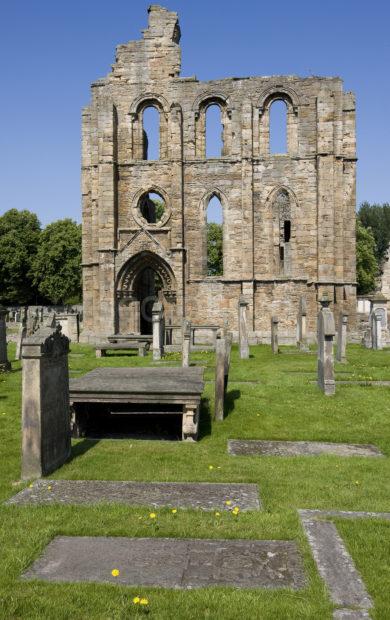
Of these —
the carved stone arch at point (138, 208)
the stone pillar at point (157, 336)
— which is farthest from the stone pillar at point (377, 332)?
the carved stone arch at point (138, 208)

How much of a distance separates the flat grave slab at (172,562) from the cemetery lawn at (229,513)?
12 centimetres

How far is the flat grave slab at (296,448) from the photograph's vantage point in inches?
332

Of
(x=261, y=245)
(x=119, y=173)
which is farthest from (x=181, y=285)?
(x=119, y=173)

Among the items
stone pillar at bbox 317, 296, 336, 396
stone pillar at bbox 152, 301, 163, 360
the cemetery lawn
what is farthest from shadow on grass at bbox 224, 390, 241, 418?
stone pillar at bbox 152, 301, 163, 360

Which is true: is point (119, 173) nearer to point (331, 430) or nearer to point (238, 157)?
point (238, 157)

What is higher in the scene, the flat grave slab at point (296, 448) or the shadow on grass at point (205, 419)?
the shadow on grass at point (205, 419)

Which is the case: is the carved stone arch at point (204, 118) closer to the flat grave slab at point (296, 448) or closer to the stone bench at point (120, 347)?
the stone bench at point (120, 347)

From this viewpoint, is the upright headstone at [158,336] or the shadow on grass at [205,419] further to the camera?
the upright headstone at [158,336]

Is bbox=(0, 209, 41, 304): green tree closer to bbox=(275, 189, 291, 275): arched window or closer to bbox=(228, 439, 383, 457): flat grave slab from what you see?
bbox=(275, 189, 291, 275): arched window

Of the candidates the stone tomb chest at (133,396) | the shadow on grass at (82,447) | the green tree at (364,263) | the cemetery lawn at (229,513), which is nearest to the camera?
the cemetery lawn at (229,513)

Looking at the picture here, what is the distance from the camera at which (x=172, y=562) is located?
15.2ft

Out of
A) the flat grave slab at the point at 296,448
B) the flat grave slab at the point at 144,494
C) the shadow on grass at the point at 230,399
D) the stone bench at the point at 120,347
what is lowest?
the flat grave slab at the point at 296,448

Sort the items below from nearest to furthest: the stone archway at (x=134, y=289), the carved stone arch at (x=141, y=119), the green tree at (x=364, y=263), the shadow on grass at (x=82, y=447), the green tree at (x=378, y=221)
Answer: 1. the shadow on grass at (x=82, y=447)
2. the stone archway at (x=134, y=289)
3. the carved stone arch at (x=141, y=119)
4. the green tree at (x=364, y=263)
5. the green tree at (x=378, y=221)

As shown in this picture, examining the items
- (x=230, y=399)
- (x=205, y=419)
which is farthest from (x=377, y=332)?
(x=205, y=419)
